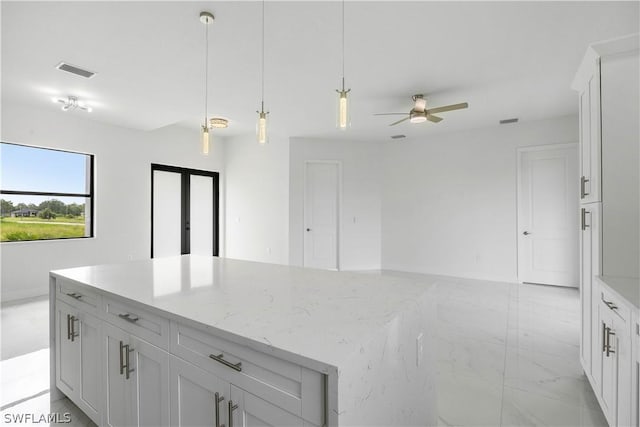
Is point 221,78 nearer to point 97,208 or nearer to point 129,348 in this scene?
point 129,348

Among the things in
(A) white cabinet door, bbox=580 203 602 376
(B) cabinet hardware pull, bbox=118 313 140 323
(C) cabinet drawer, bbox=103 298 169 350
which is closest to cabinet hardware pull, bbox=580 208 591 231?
(A) white cabinet door, bbox=580 203 602 376

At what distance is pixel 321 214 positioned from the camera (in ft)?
21.1

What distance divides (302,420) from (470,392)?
1.82 m

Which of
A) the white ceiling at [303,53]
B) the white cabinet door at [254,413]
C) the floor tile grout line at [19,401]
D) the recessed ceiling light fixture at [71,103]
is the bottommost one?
the floor tile grout line at [19,401]

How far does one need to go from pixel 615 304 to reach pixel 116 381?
243 centimetres

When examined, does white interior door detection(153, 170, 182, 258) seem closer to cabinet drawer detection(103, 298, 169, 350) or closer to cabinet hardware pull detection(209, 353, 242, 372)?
cabinet drawer detection(103, 298, 169, 350)

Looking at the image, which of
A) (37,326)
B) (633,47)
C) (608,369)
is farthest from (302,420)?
(37,326)

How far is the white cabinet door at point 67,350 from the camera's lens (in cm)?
178

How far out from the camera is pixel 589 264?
6.63ft

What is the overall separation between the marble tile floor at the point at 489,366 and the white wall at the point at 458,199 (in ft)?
5.05

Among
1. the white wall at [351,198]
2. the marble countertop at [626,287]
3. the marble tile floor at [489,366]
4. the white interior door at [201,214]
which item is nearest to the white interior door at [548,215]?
the marble tile floor at [489,366]

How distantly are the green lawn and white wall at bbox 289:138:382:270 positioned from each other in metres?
3.53

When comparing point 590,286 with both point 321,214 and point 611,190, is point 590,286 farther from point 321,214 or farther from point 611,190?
point 321,214

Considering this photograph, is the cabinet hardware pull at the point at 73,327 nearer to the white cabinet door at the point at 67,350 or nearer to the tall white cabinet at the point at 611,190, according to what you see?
the white cabinet door at the point at 67,350
